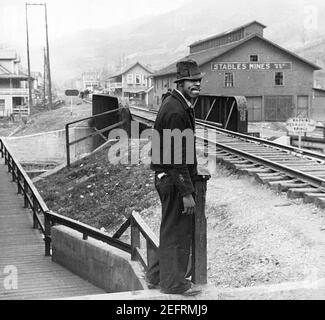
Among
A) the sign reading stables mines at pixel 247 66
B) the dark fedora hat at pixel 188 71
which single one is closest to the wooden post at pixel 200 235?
the dark fedora hat at pixel 188 71

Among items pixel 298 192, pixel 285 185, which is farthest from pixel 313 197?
pixel 285 185

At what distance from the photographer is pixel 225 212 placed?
9.05 m

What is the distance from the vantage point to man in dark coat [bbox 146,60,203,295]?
441 cm

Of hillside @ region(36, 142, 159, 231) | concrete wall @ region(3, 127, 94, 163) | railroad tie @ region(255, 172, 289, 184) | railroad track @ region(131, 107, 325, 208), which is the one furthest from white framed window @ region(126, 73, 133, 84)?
railroad tie @ region(255, 172, 289, 184)

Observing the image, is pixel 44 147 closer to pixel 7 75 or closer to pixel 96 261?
pixel 96 261

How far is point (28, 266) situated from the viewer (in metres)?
8.21

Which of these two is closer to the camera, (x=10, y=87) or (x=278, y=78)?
(x=278, y=78)

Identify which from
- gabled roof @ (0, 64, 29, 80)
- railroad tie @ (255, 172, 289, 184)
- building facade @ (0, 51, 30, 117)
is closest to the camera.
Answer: railroad tie @ (255, 172, 289, 184)

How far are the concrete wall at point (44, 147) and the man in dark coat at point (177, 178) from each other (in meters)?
19.8

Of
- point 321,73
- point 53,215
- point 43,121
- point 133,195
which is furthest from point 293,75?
point 321,73

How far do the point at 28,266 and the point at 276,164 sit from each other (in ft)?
17.3

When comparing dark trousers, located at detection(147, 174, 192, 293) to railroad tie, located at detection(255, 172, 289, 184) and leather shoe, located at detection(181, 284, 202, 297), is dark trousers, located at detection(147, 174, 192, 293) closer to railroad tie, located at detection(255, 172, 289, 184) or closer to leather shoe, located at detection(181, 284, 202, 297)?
leather shoe, located at detection(181, 284, 202, 297)
